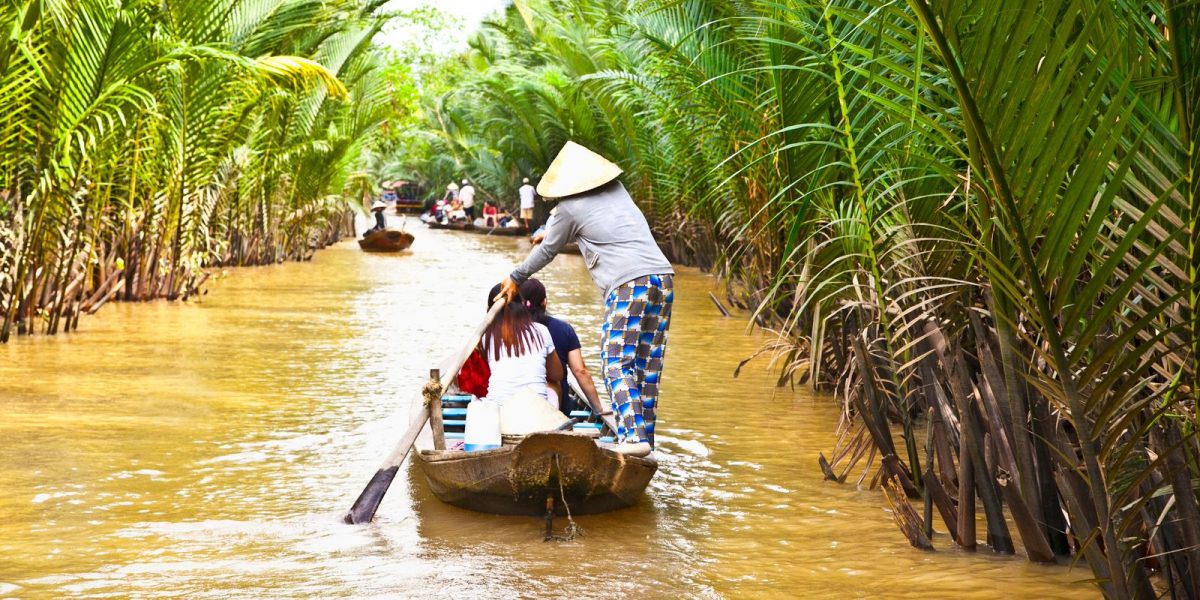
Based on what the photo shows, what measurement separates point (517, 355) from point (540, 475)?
1065mm

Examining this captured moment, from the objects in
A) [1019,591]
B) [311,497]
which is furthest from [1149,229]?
[311,497]

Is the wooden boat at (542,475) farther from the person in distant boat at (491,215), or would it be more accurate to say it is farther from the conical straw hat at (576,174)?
the person in distant boat at (491,215)

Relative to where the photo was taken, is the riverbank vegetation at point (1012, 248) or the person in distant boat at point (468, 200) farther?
the person in distant boat at point (468, 200)

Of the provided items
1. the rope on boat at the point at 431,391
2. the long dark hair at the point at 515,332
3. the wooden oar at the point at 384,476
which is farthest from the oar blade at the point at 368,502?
the long dark hair at the point at 515,332

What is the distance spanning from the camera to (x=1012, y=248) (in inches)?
130

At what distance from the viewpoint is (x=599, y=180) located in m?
6.27

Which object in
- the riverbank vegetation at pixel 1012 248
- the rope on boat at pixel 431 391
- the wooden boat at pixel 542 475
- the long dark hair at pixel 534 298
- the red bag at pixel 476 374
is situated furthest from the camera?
the red bag at pixel 476 374

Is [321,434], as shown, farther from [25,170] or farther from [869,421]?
[25,170]

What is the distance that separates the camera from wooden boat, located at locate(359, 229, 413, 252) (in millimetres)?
26875

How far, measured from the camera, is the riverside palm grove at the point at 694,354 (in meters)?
3.06

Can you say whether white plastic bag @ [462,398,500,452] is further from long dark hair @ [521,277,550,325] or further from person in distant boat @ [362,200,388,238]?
person in distant boat @ [362,200,388,238]

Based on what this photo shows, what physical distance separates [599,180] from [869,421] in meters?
1.72

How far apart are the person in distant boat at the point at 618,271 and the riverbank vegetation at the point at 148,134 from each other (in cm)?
476

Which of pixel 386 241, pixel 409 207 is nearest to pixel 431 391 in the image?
pixel 386 241
